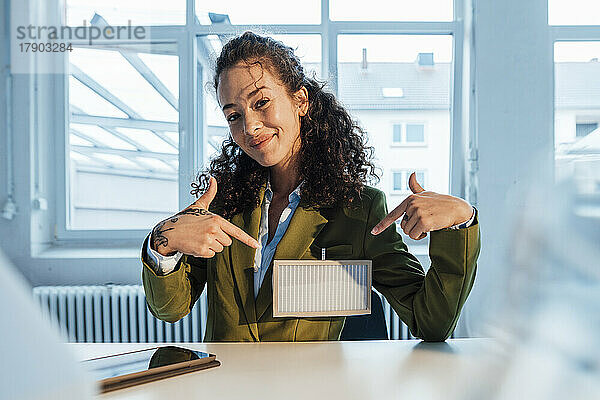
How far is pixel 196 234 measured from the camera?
95cm

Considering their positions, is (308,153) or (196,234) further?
(308,153)

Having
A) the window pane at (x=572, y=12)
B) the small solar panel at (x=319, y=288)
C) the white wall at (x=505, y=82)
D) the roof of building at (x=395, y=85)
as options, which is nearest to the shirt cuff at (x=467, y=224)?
the small solar panel at (x=319, y=288)

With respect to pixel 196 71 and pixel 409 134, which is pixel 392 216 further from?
pixel 196 71

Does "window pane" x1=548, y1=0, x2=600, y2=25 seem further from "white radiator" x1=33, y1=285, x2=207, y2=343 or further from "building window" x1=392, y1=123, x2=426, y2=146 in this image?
"white radiator" x1=33, y1=285, x2=207, y2=343

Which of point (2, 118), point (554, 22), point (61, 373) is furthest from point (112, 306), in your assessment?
point (61, 373)

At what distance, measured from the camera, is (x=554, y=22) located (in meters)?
2.99

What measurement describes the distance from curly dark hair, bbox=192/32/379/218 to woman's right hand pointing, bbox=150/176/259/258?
0.30 m

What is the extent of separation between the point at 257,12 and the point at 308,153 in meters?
2.14

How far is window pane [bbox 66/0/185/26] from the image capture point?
321 cm

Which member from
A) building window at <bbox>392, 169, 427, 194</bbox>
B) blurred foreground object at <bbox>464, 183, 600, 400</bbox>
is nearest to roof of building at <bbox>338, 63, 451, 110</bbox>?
building window at <bbox>392, 169, 427, 194</bbox>

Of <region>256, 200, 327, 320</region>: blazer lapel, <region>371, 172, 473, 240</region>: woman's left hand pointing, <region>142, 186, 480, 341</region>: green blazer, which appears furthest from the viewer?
<region>256, 200, 327, 320</region>: blazer lapel

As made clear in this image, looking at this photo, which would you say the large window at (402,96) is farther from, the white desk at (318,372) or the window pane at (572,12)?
the white desk at (318,372)

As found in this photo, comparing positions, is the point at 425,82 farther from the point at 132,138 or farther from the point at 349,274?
the point at 349,274

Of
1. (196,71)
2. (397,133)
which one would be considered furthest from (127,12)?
(397,133)
